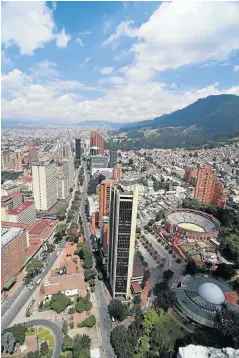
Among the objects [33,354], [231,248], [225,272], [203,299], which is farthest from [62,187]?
[203,299]

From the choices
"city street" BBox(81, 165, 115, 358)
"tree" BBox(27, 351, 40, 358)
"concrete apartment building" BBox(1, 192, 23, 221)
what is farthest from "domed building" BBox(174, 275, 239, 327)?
"concrete apartment building" BBox(1, 192, 23, 221)

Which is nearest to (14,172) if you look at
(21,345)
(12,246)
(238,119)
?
(12,246)

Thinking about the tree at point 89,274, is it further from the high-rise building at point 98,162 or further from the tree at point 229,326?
the high-rise building at point 98,162

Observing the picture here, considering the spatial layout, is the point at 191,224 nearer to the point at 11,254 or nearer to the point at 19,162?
the point at 11,254

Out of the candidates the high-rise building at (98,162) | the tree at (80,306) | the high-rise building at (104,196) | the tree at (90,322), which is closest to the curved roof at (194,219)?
the high-rise building at (104,196)

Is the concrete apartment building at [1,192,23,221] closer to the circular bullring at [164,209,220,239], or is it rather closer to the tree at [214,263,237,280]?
the circular bullring at [164,209,220,239]
